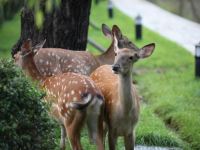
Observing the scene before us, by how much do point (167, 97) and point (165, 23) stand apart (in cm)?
993

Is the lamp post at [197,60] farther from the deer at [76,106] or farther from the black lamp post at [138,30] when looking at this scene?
the deer at [76,106]

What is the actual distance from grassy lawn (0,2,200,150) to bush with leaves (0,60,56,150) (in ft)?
5.82

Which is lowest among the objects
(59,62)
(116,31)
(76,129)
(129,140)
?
(129,140)

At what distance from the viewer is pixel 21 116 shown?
5.63 metres

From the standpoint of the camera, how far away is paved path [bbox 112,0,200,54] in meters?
17.2

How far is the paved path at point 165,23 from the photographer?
17156mm

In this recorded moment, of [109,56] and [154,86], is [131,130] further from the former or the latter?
[154,86]

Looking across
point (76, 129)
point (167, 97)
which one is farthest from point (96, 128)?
point (167, 97)

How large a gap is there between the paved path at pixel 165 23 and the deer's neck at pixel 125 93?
30.5ft

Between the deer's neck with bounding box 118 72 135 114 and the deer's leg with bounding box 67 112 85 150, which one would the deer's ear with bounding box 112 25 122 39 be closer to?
the deer's neck with bounding box 118 72 135 114

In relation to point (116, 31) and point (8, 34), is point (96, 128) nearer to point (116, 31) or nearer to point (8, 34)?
point (116, 31)

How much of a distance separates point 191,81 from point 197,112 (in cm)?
247

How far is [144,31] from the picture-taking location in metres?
18.4

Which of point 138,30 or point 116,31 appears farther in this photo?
point 138,30
